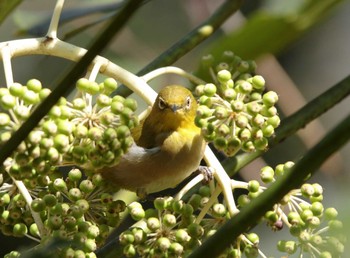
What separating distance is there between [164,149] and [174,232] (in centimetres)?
81

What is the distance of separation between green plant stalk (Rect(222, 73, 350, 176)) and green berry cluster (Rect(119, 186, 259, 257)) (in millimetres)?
190

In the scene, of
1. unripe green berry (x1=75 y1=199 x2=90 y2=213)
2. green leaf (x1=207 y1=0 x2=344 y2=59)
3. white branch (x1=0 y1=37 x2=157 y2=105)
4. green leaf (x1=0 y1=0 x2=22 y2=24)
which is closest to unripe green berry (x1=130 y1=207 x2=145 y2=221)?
unripe green berry (x1=75 y1=199 x2=90 y2=213)

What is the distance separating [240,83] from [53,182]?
1.31 feet

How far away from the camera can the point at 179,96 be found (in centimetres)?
231

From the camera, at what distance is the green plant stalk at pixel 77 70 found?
29.5 inches

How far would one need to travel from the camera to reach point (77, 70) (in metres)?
0.80

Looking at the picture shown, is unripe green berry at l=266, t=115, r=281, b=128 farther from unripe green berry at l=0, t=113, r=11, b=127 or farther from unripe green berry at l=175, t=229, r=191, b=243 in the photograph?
unripe green berry at l=0, t=113, r=11, b=127

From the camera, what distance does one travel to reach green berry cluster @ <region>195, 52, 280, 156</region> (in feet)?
4.81

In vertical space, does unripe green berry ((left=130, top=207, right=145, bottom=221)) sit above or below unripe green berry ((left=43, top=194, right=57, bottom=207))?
below

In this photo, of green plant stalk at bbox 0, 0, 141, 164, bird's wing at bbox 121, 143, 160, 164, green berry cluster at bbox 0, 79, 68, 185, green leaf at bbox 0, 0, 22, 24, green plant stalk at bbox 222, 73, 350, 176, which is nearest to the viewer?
green plant stalk at bbox 0, 0, 141, 164

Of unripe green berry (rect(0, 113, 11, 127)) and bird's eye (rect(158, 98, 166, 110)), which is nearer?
unripe green berry (rect(0, 113, 11, 127))

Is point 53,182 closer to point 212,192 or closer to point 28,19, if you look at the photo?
point 212,192

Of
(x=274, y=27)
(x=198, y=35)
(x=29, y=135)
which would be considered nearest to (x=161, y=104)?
(x=198, y=35)

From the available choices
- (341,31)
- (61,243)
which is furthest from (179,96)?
(341,31)
